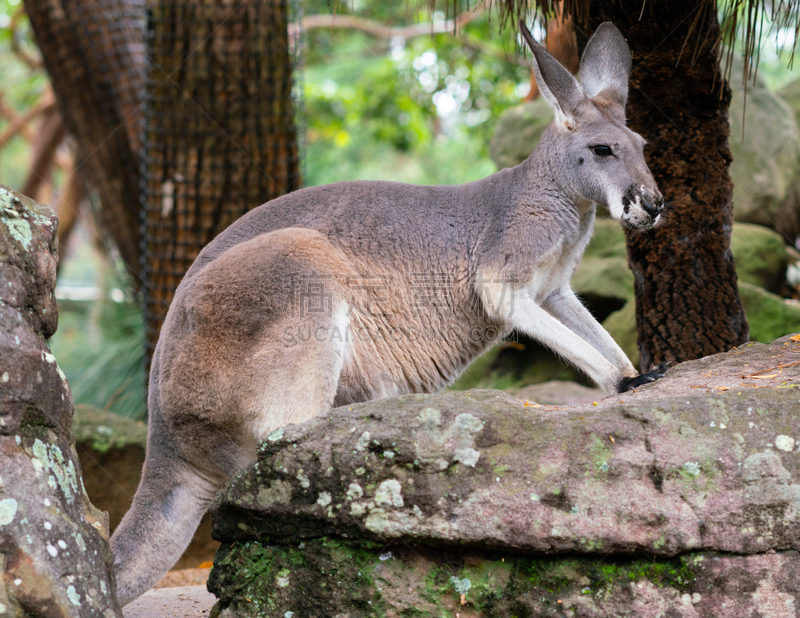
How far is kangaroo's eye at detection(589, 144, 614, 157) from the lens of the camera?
4.86 meters

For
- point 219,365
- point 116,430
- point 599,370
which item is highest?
point 219,365

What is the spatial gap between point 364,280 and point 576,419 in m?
1.72

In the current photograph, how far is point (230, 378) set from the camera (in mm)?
4082

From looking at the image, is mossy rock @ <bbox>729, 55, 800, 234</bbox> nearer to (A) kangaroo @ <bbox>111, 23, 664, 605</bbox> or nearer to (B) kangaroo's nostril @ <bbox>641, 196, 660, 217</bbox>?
(A) kangaroo @ <bbox>111, 23, 664, 605</bbox>

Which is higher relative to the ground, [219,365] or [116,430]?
[219,365]

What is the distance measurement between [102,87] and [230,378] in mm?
6784

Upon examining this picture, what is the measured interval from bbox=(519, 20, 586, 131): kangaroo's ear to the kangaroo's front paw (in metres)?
1.72

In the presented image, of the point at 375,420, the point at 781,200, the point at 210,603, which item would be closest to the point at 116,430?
the point at 210,603

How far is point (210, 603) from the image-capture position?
173 inches

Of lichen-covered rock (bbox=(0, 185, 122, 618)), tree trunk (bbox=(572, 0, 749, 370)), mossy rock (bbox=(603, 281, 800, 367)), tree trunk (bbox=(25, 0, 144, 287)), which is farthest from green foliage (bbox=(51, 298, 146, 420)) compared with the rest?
tree trunk (bbox=(572, 0, 749, 370))

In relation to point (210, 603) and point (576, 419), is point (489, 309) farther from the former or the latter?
point (210, 603)

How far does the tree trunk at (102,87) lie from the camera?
9.36 meters

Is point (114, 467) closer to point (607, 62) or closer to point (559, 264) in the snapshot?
point (559, 264)

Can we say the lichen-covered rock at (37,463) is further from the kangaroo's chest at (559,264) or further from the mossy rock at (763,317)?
the mossy rock at (763,317)
